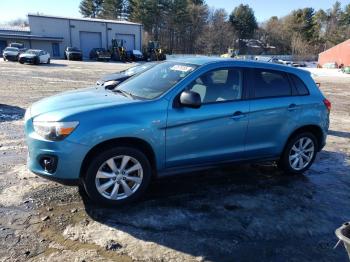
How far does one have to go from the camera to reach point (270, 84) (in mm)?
5426

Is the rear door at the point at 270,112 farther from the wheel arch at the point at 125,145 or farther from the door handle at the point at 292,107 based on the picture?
the wheel arch at the point at 125,145

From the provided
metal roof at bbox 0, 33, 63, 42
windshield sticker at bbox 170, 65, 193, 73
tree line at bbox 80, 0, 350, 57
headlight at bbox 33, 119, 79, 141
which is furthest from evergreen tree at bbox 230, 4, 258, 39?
headlight at bbox 33, 119, 79, 141

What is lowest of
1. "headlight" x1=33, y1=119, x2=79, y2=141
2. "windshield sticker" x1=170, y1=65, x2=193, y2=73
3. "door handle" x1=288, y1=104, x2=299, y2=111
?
"headlight" x1=33, y1=119, x2=79, y2=141

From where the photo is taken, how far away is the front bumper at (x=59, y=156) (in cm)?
397

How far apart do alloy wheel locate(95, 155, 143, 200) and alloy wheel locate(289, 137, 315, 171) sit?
2626mm

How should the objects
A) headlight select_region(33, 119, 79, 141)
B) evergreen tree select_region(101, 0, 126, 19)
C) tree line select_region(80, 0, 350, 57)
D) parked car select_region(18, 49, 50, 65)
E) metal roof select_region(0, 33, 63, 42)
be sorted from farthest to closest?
evergreen tree select_region(101, 0, 126, 19)
tree line select_region(80, 0, 350, 57)
metal roof select_region(0, 33, 63, 42)
parked car select_region(18, 49, 50, 65)
headlight select_region(33, 119, 79, 141)

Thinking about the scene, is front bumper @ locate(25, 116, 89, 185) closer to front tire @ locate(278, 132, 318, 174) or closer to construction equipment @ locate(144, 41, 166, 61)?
front tire @ locate(278, 132, 318, 174)

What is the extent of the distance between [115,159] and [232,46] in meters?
85.7

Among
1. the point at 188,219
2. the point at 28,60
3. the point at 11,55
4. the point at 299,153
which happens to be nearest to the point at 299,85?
the point at 299,153

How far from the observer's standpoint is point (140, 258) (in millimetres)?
3457

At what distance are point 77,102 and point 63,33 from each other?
180ft

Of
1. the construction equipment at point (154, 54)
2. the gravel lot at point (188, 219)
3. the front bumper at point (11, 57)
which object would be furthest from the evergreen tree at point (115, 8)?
the gravel lot at point (188, 219)

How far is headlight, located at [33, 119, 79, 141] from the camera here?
396 centimetres

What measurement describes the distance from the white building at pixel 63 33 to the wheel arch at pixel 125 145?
5322 cm
